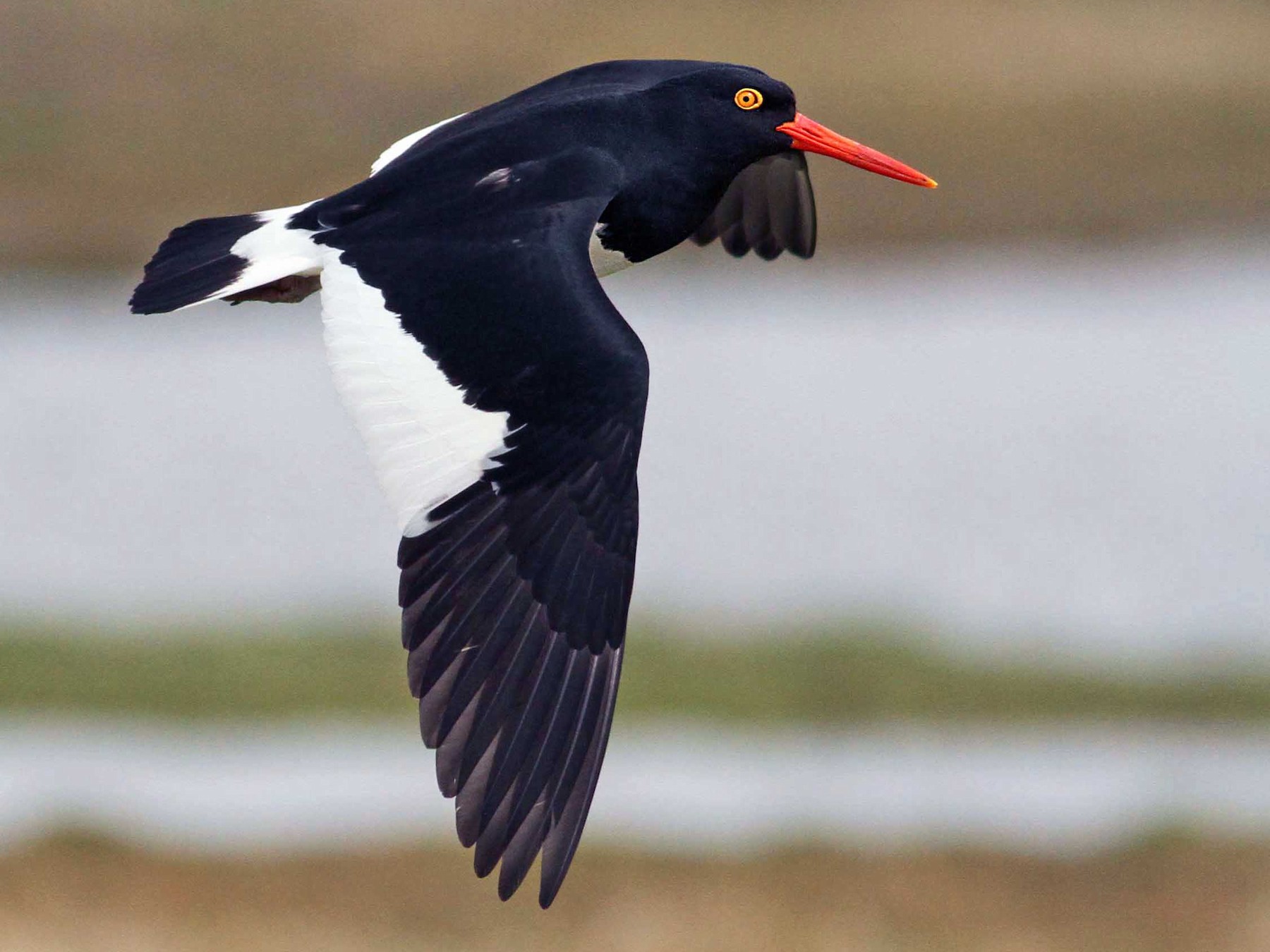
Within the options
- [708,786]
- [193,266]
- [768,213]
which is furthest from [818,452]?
[193,266]

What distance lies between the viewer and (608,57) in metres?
19.0

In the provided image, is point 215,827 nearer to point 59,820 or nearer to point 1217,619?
point 59,820

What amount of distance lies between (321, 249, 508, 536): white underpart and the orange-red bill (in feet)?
4.89

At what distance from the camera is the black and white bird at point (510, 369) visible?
19.1ft

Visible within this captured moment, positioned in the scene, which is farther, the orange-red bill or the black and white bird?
the orange-red bill

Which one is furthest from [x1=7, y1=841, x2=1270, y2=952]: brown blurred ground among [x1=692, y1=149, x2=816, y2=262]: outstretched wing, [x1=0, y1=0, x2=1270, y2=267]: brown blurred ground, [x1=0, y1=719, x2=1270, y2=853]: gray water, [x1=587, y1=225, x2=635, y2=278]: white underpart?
[x1=0, y1=0, x2=1270, y2=267]: brown blurred ground

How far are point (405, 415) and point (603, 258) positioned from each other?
3.50 ft

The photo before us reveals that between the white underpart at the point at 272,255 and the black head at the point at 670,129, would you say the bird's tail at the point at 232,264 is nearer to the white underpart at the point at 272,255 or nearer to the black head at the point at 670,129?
the white underpart at the point at 272,255

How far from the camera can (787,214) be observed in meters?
8.59

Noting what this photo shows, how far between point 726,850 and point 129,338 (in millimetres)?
9089

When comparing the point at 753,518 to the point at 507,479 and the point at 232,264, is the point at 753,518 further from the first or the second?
the point at 507,479

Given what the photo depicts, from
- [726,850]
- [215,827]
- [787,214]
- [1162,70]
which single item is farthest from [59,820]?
[1162,70]

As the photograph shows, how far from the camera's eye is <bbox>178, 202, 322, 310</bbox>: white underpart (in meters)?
6.61

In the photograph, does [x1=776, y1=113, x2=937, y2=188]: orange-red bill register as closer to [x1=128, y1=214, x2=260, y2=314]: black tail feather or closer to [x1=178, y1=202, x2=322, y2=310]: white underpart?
[x1=178, y1=202, x2=322, y2=310]: white underpart
